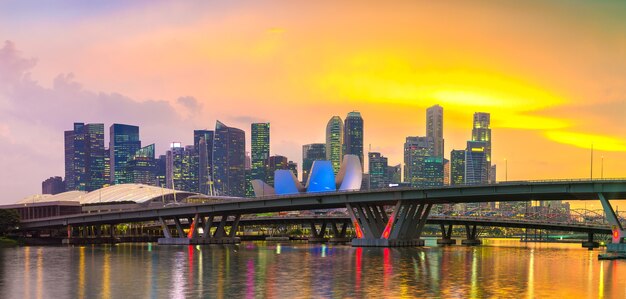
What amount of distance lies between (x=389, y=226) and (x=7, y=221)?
100853 mm

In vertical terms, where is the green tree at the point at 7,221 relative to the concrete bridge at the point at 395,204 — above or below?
below

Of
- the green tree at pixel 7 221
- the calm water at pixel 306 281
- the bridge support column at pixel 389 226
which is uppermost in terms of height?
the calm water at pixel 306 281

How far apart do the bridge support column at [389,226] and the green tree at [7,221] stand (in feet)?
304

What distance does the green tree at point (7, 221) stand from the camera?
18000cm

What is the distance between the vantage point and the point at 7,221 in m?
181

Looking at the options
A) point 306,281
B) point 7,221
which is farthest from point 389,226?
point 7,221

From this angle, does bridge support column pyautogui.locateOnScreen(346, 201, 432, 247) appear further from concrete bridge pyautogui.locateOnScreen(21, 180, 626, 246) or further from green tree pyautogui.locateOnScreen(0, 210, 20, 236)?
green tree pyautogui.locateOnScreen(0, 210, 20, 236)

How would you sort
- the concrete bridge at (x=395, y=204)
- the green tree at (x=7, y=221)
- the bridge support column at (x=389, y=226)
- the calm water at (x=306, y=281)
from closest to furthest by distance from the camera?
the calm water at (x=306, y=281) < the concrete bridge at (x=395, y=204) < the bridge support column at (x=389, y=226) < the green tree at (x=7, y=221)

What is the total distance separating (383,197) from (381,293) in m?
83.7

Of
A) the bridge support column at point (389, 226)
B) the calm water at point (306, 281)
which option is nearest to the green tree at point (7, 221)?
the bridge support column at point (389, 226)

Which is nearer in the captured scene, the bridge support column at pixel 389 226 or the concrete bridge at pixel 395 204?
the concrete bridge at pixel 395 204

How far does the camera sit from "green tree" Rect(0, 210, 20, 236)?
180 metres

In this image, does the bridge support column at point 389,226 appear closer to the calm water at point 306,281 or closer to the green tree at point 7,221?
the calm water at point 306,281

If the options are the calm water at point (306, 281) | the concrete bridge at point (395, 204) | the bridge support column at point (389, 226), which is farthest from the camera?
the bridge support column at point (389, 226)
